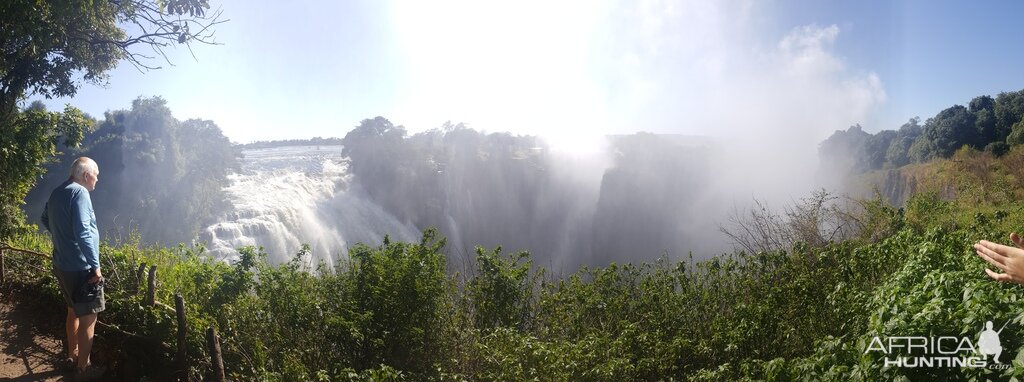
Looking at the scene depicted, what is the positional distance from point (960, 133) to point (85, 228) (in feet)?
94.2

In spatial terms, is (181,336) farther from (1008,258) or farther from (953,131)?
(953,131)

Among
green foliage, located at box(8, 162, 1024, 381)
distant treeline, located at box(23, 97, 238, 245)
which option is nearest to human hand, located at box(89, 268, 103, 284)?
green foliage, located at box(8, 162, 1024, 381)

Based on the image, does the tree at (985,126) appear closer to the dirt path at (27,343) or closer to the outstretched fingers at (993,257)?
the outstretched fingers at (993,257)

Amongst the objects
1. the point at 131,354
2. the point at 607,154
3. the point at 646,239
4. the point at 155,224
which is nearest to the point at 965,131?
the point at 646,239

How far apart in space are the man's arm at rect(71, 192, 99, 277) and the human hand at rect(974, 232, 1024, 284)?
4.60 m

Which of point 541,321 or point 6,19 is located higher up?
point 6,19

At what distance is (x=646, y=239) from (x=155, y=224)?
3075cm

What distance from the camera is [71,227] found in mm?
3416

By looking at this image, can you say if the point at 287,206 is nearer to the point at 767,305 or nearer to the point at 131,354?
the point at 131,354

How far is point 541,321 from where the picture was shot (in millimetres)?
4398

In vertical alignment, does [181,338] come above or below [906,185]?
above

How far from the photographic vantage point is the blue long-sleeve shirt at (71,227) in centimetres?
340

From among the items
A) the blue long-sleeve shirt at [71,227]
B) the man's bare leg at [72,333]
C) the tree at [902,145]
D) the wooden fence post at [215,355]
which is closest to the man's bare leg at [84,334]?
the man's bare leg at [72,333]

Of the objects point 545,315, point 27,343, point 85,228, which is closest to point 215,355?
point 85,228
